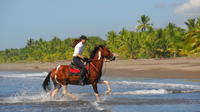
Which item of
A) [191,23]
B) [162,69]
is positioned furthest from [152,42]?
[162,69]

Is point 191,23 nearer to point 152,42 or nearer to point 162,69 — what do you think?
point 152,42

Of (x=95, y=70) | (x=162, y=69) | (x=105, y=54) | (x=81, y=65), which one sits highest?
(x=105, y=54)

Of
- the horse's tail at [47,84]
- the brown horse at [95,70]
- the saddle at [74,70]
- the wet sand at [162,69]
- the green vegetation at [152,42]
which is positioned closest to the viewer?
the brown horse at [95,70]

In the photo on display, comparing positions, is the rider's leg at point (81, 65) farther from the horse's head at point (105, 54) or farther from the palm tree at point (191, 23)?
the palm tree at point (191, 23)

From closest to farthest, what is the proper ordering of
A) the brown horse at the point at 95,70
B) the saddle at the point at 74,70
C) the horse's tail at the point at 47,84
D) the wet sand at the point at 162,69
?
the brown horse at the point at 95,70
the saddle at the point at 74,70
the horse's tail at the point at 47,84
the wet sand at the point at 162,69

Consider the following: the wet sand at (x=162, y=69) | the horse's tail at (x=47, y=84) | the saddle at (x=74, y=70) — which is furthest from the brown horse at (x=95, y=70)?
the wet sand at (x=162, y=69)

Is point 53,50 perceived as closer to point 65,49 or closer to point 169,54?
point 65,49

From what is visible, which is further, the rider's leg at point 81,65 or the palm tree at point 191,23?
the palm tree at point 191,23

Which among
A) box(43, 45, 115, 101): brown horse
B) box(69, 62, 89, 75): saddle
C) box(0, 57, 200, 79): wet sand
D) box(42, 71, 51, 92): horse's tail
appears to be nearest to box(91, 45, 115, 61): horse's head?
box(43, 45, 115, 101): brown horse

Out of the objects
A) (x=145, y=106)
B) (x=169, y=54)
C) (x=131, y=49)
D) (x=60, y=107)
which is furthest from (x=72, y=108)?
(x=131, y=49)

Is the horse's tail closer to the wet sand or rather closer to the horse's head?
the horse's head

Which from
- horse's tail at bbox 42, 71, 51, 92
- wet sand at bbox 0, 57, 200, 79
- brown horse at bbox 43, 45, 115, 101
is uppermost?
brown horse at bbox 43, 45, 115, 101

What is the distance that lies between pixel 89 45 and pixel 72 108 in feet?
267

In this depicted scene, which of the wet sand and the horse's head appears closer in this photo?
the horse's head
